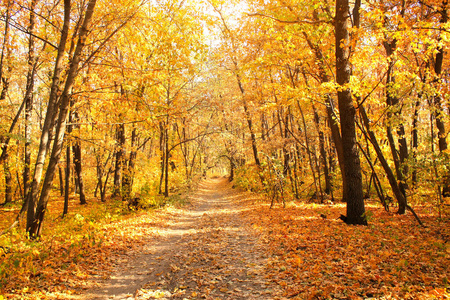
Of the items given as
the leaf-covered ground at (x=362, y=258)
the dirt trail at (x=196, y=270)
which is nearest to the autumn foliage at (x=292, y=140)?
the leaf-covered ground at (x=362, y=258)

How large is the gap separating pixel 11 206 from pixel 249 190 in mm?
16113

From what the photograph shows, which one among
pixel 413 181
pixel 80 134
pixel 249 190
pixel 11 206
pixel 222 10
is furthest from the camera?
pixel 249 190

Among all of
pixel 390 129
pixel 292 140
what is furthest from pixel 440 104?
pixel 292 140

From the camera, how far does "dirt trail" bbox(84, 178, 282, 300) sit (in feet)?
14.9

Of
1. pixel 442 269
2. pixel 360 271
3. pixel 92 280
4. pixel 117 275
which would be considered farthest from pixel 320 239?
pixel 92 280

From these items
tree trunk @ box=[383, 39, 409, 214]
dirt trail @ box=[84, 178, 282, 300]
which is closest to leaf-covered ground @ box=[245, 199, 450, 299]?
dirt trail @ box=[84, 178, 282, 300]

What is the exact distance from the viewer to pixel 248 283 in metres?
4.80

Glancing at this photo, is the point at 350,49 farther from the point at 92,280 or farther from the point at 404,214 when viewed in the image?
the point at 92,280

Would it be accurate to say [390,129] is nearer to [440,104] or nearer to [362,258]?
[440,104]

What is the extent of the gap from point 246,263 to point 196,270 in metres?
1.20

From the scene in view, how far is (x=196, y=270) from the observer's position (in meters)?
5.51

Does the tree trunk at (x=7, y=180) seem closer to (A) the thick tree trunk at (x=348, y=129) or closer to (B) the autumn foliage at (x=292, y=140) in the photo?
(B) the autumn foliage at (x=292, y=140)

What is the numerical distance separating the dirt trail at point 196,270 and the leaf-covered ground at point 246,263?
2 centimetres

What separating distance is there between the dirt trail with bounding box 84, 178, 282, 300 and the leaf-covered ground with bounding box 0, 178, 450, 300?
21 millimetres
